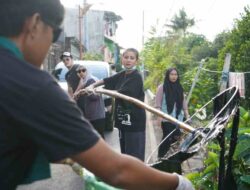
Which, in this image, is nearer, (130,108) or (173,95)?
(130,108)

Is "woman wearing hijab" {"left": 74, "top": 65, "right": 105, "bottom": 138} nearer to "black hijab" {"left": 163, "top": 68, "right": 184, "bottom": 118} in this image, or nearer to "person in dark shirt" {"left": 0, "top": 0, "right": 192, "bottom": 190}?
"black hijab" {"left": 163, "top": 68, "right": 184, "bottom": 118}

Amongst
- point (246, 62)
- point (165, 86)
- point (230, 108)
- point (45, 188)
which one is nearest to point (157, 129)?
point (246, 62)

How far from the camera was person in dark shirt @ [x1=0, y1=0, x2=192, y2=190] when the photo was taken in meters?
1.17

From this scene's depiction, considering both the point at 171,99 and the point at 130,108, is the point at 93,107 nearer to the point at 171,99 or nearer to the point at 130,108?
the point at 171,99

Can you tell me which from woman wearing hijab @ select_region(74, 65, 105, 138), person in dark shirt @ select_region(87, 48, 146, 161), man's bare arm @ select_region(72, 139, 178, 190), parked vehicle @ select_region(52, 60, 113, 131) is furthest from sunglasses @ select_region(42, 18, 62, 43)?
parked vehicle @ select_region(52, 60, 113, 131)

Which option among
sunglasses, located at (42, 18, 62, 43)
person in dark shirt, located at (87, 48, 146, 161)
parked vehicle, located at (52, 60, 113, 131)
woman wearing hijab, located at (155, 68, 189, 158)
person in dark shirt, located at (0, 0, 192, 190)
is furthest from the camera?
parked vehicle, located at (52, 60, 113, 131)

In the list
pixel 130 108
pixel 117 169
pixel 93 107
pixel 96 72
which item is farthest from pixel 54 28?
pixel 96 72

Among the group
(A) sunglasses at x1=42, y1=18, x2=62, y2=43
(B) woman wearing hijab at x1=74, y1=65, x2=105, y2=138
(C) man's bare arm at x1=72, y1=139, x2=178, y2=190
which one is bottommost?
(B) woman wearing hijab at x1=74, y1=65, x2=105, y2=138

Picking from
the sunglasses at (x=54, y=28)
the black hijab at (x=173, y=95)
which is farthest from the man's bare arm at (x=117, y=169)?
the black hijab at (x=173, y=95)

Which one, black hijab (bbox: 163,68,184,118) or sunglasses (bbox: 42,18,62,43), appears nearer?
sunglasses (bbox: 42,18,62,43)

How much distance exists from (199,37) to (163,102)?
107 ft

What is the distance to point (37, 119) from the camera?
3.85 ft

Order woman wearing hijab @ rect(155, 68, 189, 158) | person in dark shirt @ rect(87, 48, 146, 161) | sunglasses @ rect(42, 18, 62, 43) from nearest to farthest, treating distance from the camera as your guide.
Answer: sunglasses @ rect(42, 18, 62, 43) < person in dark shirt @ rect(87, 48, 146, 161) < woman wearing hijab @ rect(155, 68, 189, 158)

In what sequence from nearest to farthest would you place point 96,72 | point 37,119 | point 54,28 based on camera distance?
point 37,119 → point 54,28 → point 96,72
